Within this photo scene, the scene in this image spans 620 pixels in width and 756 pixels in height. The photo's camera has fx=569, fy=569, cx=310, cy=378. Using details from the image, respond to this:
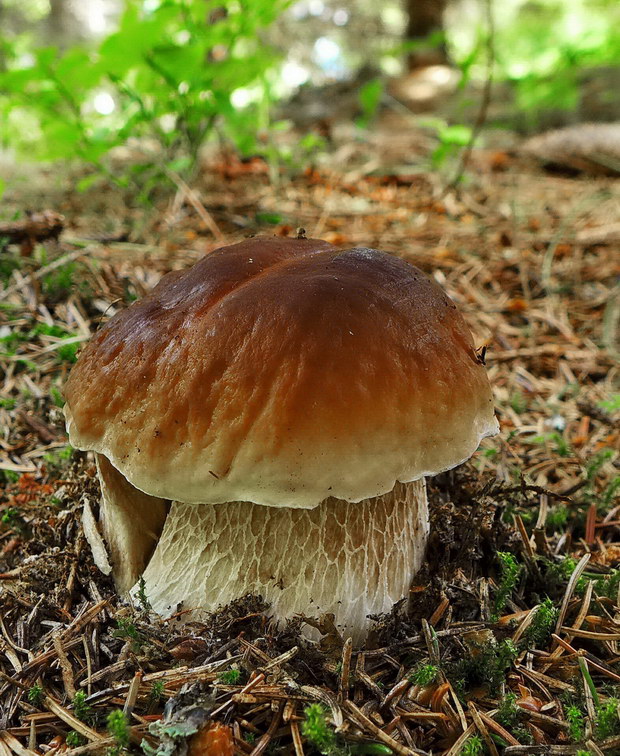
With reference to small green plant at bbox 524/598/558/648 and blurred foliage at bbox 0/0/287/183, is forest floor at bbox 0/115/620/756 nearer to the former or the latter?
small green plant at bbox 524/598/558/648

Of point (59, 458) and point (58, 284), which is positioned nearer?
point (59, 458)

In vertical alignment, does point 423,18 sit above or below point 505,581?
above

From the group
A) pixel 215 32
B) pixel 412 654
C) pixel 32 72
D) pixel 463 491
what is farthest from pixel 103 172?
pixel 412 654

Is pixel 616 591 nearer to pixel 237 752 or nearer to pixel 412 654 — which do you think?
pixel 412 654

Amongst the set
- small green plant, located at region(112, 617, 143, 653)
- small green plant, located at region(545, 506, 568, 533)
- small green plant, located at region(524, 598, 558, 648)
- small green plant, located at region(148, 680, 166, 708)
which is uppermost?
small green plant, located at region(112, 617, 143, 653)

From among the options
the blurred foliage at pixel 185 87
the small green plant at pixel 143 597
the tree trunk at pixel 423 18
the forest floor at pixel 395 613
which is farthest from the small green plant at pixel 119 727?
the tree trunk at pixel 423 18

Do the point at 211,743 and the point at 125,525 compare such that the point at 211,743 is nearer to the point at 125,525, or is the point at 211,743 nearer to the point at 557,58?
the point at 125,525

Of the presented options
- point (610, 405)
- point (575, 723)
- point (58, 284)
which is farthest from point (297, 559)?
point (58, 284)

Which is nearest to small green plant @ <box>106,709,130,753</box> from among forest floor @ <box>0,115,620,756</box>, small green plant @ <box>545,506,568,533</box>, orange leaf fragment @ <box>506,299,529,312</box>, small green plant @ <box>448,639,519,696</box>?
forest floor @ <box>0,115,620,756</box>
